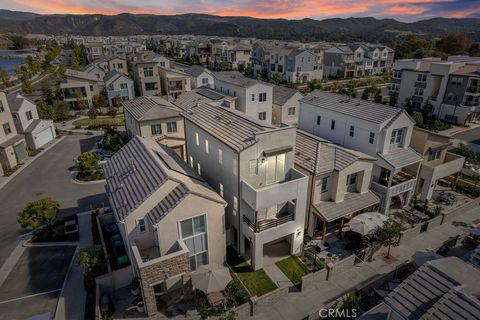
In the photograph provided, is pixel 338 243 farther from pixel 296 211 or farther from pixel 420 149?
pixel 420 149

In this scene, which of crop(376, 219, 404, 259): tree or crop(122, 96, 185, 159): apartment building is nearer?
crop(376, 219, 404, 259): tree

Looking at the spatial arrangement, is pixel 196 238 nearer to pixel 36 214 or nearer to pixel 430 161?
pixel 36 214

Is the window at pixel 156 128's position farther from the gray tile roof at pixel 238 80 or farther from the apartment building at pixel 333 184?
the apartment building at pixel 333 184

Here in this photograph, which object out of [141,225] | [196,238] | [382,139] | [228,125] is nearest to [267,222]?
[196,238]

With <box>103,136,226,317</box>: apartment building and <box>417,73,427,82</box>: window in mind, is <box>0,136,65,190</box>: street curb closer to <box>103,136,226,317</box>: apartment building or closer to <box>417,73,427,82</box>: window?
<box>103,136,226,317</box>: apartment building

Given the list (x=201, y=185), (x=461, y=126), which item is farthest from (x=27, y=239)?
(x=461, y=126)

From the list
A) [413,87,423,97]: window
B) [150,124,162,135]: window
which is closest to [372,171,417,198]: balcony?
[150,124,162,135]: window

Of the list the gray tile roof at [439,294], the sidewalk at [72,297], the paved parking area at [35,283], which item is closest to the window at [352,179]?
the gray tile roof at [439,294]
